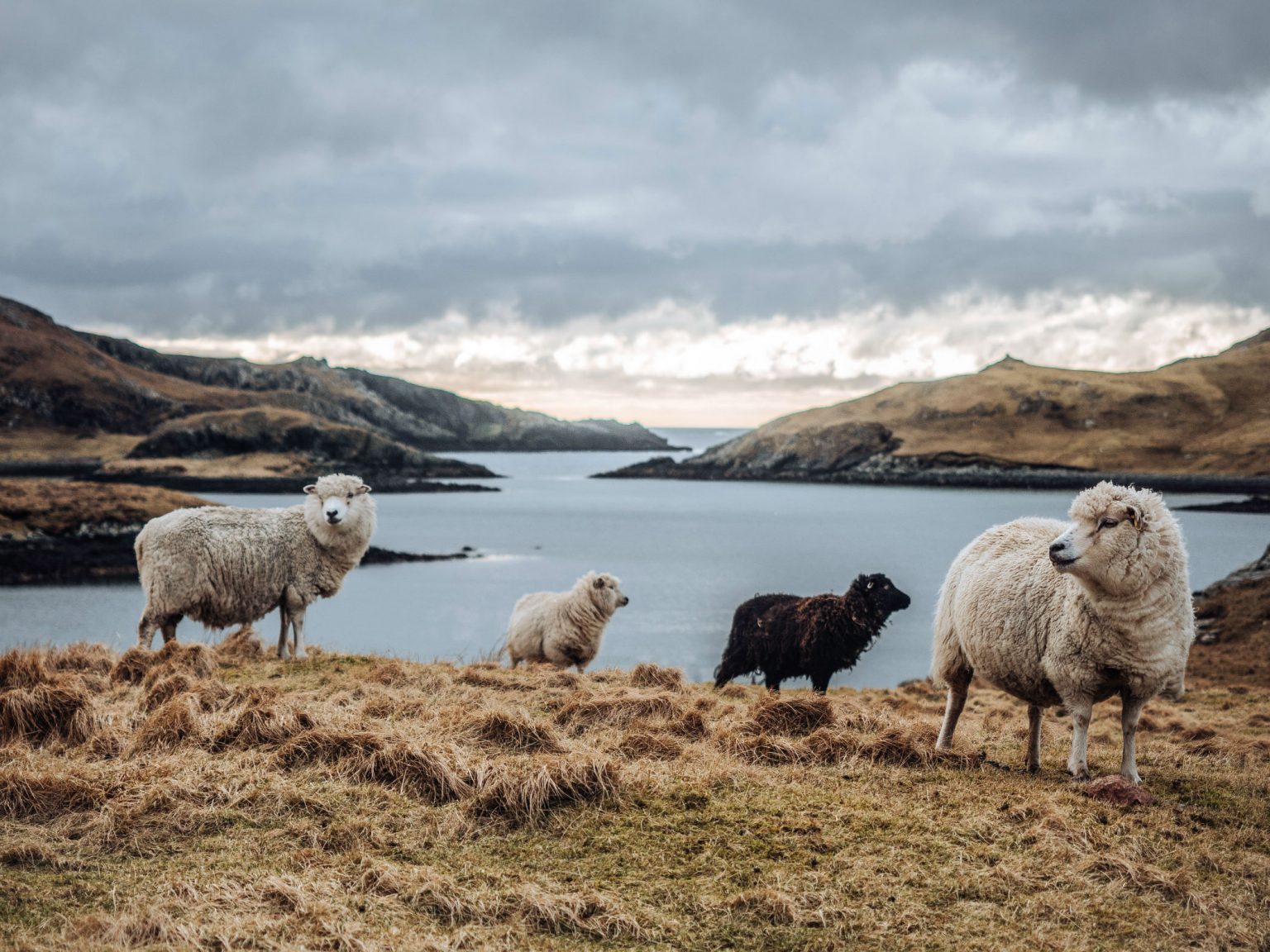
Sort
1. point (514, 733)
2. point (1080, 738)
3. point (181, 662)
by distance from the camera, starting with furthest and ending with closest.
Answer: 1. point (181, 662)
2. point (514, 733)
3. point (1080, 738)

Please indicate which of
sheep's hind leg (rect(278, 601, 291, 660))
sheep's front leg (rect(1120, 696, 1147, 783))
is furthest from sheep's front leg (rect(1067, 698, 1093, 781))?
sheep's hind leg (rect(278, 601, 291, 660))

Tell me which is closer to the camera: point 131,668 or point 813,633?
point 131,668

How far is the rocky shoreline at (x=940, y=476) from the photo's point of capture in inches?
5290

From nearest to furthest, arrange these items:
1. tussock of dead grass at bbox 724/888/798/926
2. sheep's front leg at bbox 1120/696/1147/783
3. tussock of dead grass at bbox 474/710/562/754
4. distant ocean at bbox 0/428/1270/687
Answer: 1. tussock of dead grass at bbox 724/888/798/926
2. sheep's front leg at bbox 1120/696/1147/783
3. tussock of dead grass at bbox 474/710/562/754
4. distant ocean at bbox 0/428/1270/687

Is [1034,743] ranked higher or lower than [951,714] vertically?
lower

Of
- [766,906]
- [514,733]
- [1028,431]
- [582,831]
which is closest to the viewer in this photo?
[766,906]

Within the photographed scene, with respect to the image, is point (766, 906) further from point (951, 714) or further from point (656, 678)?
point (656, 678)

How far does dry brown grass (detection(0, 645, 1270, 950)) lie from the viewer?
15.6 ft

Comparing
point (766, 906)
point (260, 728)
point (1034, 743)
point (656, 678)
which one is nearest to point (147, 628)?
point (260, 728)

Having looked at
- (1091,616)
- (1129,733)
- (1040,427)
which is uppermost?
(1040,427)

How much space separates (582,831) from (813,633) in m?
7.82

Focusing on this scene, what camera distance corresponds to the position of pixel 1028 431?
16462 cm

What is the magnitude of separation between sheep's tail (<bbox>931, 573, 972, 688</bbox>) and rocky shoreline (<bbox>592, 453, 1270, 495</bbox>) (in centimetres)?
12971

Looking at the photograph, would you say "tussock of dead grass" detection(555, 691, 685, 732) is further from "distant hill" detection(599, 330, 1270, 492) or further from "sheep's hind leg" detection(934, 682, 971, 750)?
"distant hill" detection(599, 330, 1270, 492)
